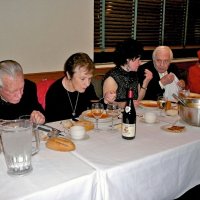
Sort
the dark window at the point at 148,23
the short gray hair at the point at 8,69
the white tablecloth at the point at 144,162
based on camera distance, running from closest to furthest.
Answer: the white tablecloth at the point at 144,162
the short gray hair at the point at 8,69
the dark window at the point at 148,23

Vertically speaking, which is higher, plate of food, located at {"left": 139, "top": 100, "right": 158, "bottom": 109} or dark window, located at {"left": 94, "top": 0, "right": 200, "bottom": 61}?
dark window, located at {"left": 94, "top": 0, "right": 200, "bottom": 61}

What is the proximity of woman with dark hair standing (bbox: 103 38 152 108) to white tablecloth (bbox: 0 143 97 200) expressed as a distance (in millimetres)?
1179

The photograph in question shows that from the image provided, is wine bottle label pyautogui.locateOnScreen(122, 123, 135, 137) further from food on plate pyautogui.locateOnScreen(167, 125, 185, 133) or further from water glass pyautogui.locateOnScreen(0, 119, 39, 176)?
water glass pyautogui.locateOnScreen(0, 119, 39, 176)

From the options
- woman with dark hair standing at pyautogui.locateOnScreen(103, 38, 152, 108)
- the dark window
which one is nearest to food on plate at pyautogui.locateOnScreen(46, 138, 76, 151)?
woman with dark hair standing at pyautogui.locateOnScreen(103, 38, 152, 108)

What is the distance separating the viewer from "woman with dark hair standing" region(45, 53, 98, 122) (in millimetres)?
1938

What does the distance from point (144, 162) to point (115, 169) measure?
0.51ft

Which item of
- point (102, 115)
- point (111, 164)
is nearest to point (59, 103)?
point (102, 115)

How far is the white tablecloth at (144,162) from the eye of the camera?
1.13 meters

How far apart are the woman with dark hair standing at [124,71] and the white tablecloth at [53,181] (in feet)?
3.87

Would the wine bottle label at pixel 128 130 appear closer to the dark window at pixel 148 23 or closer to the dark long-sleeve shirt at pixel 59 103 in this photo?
the dark long-sleeve shirt at pixel 59 103

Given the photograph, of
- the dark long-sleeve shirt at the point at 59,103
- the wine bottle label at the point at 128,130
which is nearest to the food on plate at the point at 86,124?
the wine bottle label at the point at 128,130

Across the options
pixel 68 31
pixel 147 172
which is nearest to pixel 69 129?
pixel 147 172

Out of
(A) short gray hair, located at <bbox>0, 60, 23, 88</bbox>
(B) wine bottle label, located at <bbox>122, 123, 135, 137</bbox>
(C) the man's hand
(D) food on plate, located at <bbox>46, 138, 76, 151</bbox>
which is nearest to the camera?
(D) food on plate, located at <bbox>46, 138, 76, 151</bbox>

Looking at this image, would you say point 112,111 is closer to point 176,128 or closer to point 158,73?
point 176,128
